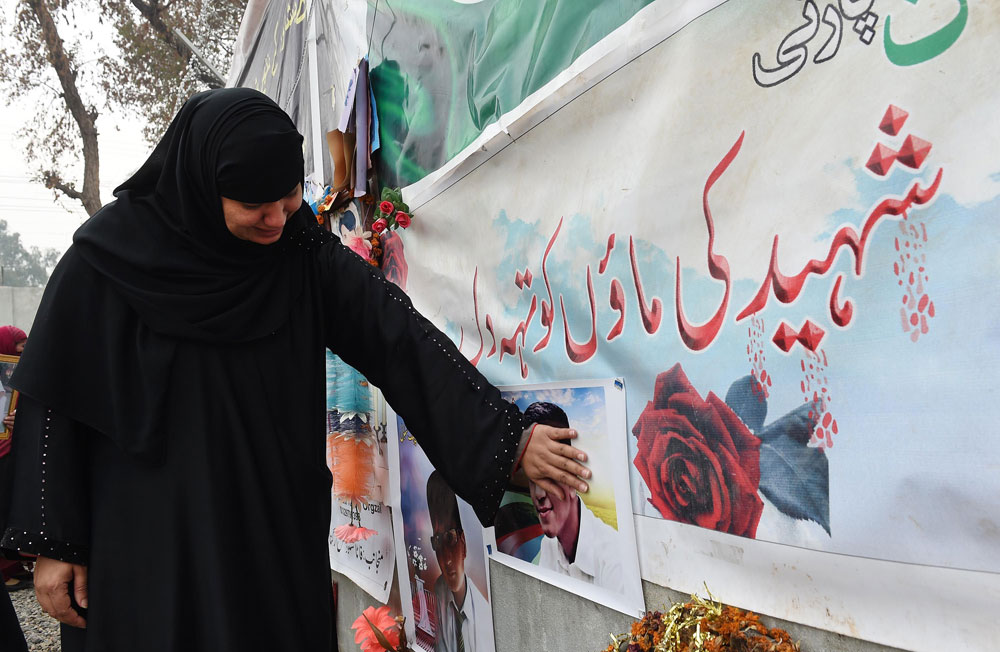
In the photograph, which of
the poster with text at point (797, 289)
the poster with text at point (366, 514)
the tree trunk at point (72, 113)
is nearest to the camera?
the poster with text at point (797, 289)

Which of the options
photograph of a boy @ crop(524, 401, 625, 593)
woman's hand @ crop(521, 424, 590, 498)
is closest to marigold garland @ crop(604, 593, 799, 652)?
photograph of a boy @ crop(524, 401, 625, 593)

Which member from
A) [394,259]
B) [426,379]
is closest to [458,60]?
[394,259]

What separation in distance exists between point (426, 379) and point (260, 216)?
1.56ft

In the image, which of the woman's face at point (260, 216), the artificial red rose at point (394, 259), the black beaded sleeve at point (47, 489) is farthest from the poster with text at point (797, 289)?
the black beaded sleeve at point (47, 489)

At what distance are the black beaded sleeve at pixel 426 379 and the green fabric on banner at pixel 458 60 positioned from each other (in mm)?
450

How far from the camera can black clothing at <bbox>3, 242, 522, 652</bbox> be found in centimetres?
144

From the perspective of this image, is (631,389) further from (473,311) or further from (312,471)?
(312,471)

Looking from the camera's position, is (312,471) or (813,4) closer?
(813,4)

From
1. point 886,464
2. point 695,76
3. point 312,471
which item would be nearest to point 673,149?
point 695,76

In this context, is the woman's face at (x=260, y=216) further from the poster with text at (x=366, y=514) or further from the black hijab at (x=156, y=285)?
the poster with text at (x=366, y=514)

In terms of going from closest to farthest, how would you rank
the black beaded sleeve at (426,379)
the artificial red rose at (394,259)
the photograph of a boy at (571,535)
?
A: the photograph of a boy at (571,535) → the black beaded sleeve at (426,379) → the artificial red rose at (394,259)

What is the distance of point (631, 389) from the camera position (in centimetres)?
131

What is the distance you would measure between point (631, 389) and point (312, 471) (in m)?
0.75

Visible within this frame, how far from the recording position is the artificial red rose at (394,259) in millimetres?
2152
